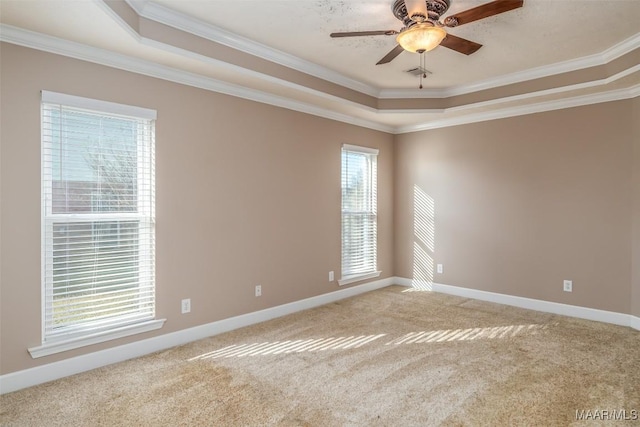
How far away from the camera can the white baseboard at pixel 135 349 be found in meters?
2.57

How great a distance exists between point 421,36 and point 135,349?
3282 mm

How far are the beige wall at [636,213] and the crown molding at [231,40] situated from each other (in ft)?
9.61

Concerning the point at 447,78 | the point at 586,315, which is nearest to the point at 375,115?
the point at 447,78

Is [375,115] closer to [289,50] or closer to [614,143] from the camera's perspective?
[289,50]

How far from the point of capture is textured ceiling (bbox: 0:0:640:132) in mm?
2619

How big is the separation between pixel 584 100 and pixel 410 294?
3155mm

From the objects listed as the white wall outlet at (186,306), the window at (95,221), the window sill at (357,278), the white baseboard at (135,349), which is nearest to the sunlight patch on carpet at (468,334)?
the white baseboard at (135,349)

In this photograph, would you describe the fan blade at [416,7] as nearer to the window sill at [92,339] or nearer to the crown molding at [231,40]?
the crown molding at [231,40]

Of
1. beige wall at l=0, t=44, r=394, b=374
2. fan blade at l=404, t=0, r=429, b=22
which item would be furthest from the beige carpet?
fan blade at l=404, t=0, r=429, b=22

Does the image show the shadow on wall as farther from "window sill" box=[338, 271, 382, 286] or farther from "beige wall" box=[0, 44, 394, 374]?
"beige wall" box=[0, 44, 394, 374]

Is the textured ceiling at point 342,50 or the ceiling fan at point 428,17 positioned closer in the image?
the ceiling fan at point 428,17

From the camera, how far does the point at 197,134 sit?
346 centimetres

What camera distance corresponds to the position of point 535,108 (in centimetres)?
441

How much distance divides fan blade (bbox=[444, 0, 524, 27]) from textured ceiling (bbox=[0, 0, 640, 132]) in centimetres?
41
